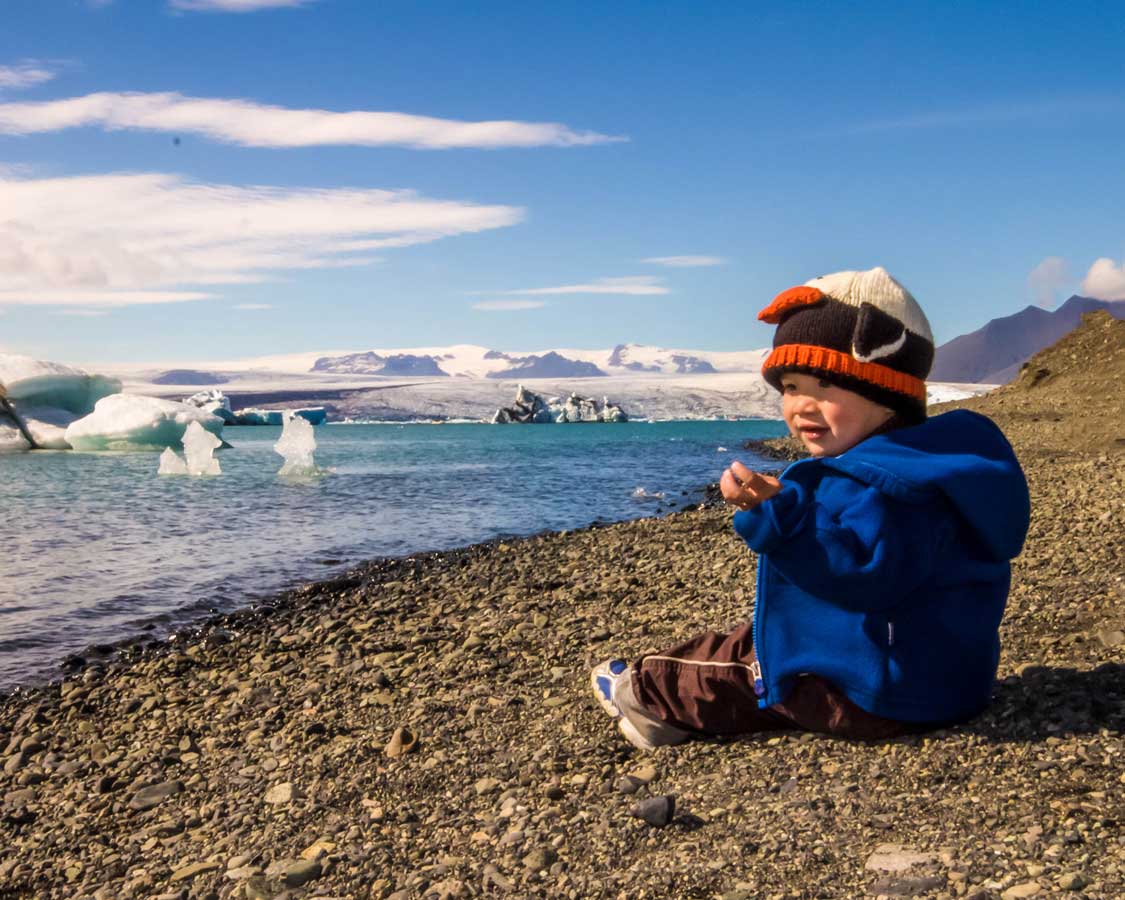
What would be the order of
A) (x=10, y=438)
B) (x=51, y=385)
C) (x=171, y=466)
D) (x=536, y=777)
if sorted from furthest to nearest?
(x=10, y=438)
(x=51, y=385)
(x=171, y=466)
(x=536, y=777)

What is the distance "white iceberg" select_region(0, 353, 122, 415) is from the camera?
47438 mm

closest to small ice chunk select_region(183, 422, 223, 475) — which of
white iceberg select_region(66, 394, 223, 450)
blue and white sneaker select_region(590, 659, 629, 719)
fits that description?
white iceberg select_region(66, 394, 223, 450)

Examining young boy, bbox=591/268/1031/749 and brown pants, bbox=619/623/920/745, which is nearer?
young boy, bbox=591/268/1031/749

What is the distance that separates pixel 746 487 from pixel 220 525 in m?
18.5

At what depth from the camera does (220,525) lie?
19.7 metres

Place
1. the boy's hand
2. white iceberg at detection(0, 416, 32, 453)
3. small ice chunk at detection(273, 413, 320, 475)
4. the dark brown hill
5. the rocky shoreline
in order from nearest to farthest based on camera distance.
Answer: the boy's hand
the rocky shoreline
the dark brown hill
small ice chunk at detection(273, 413, 320, 475)
white iceberg at detection(0, 416, 32, 453)

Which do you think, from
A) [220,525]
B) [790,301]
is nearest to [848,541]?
[790,301]

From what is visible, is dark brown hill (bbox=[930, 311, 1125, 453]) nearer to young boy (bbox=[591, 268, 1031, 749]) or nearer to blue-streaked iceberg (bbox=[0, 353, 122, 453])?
young boy (bbox=[591, 268, 1031, 749])

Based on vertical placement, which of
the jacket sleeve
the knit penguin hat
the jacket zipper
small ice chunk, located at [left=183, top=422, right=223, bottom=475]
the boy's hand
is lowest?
small ice chunk, located at [left=183, top=422, right=223, bottom=475]

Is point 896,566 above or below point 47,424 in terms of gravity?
above

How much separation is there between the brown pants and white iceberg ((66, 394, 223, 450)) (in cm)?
4672

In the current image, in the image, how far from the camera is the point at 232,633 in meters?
9.80

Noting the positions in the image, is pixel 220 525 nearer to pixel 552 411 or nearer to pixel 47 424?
pixel 47 424

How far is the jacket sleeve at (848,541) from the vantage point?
9.91 feet
